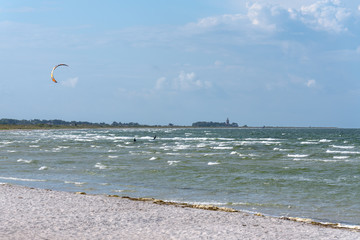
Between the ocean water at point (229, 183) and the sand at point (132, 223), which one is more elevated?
the sand at point (132, 223)

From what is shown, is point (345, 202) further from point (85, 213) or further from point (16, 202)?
point (16, 202)

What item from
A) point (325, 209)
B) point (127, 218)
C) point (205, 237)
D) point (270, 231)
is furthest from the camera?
point (325, 209)

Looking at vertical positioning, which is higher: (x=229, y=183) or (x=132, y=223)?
(x=132, y=223)

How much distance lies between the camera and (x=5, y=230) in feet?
37.2

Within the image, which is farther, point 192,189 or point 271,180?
point 271,180

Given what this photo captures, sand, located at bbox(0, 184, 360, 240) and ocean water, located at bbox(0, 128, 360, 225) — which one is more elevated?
sand, located at bbox(0, 184, 360, 240)

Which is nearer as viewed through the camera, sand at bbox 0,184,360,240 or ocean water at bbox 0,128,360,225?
sand at bbox 0,184,360,240

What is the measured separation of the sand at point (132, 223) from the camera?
37.4 feet

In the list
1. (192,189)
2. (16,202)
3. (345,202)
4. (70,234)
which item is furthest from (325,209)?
(16,202)

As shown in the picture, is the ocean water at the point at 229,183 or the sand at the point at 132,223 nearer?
the sand at the point at 132,223

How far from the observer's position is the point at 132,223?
1286cm

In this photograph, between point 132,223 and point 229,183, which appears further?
point 229,183

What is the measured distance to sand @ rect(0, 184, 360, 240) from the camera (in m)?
11.4

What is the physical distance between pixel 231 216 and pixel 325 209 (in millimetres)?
4713
